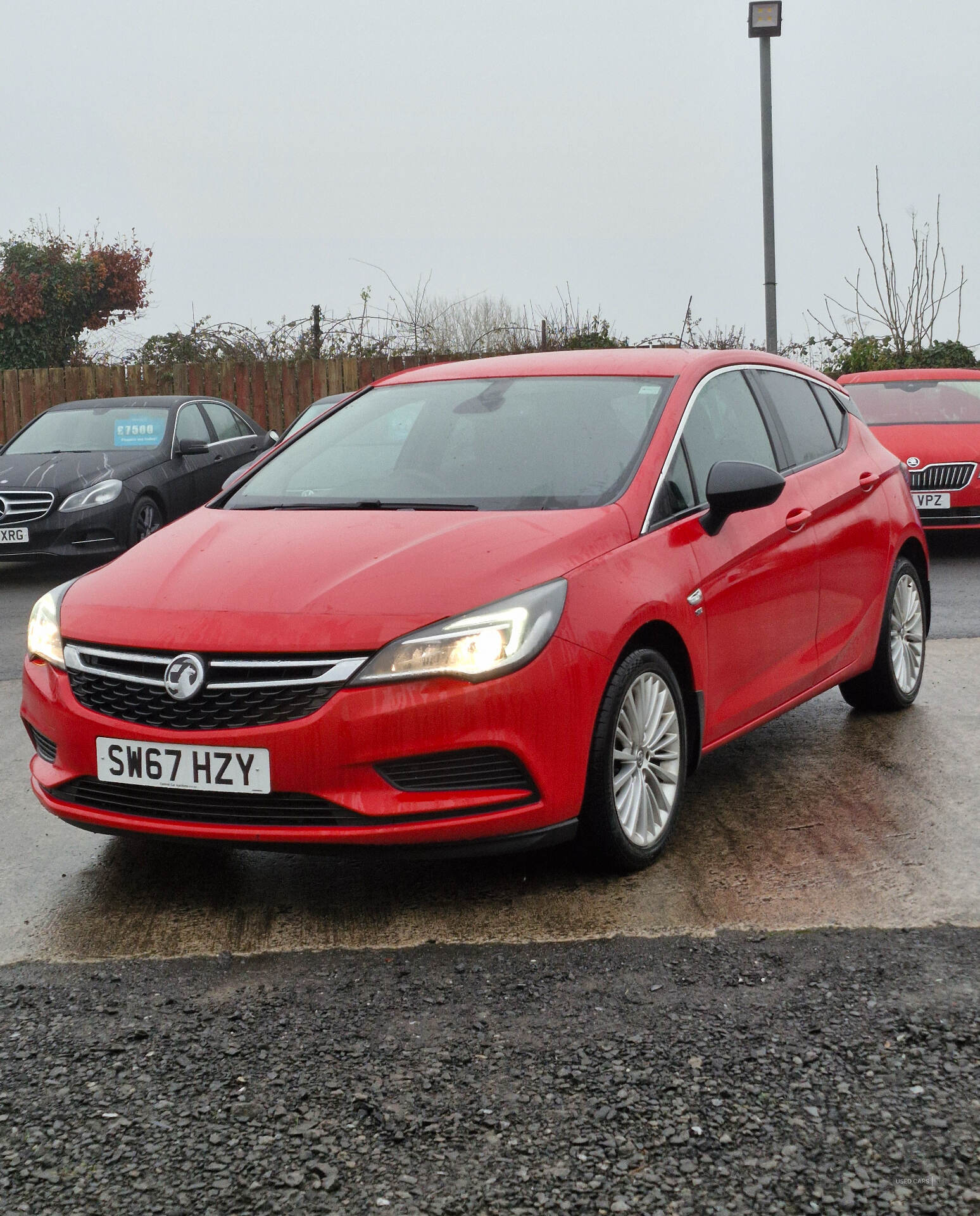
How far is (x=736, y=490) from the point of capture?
15.2 feet

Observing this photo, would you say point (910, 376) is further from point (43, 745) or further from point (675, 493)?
point (43, 745)

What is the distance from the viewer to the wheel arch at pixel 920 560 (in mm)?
6349

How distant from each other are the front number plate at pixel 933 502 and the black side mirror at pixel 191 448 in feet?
20.1

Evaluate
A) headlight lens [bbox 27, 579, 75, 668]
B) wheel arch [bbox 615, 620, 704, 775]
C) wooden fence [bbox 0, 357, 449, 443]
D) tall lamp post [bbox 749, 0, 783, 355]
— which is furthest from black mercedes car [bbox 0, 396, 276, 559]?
wheel arch [bbox 615, 620, 704, 775]

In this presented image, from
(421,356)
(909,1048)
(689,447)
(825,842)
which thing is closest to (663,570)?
(689,447)

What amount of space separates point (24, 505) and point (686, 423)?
8.23 meters

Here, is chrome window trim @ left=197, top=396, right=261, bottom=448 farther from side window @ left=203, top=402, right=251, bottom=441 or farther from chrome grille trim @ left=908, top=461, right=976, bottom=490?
chrome grille trim @ left=908, top=461, right=976, bottom=490

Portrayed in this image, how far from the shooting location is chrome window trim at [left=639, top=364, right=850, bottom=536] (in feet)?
14.8

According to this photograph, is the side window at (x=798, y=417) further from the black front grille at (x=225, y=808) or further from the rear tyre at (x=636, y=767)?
the black front grille at (x=225, y=808)

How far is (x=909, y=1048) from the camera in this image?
305 cm

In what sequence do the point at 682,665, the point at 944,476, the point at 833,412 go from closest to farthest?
the point at 682,665 < the point at 833,412 < the point at 944,476

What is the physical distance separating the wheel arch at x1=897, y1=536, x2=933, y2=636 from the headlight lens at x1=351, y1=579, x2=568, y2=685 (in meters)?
2.95

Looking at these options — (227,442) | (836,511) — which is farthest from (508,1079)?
(227,442)

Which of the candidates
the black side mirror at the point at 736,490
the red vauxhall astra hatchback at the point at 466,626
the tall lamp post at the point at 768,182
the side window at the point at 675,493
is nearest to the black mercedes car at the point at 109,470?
the tall lamp post at the point at 768,182
